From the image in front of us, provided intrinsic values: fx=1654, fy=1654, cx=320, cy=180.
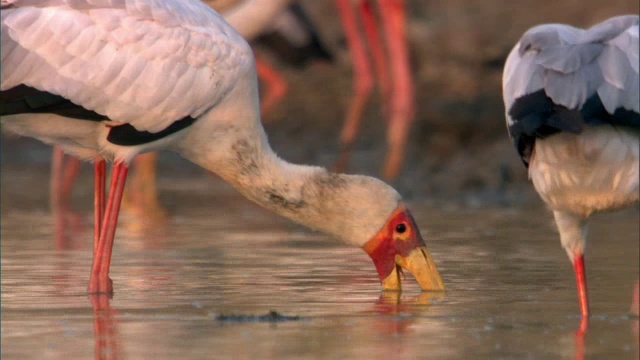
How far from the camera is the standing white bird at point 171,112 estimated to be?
24.3 feet

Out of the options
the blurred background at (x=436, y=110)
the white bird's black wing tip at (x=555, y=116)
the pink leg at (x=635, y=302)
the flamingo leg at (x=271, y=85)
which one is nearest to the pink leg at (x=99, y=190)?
the white bird's black wing tip at (x=555, y=116)

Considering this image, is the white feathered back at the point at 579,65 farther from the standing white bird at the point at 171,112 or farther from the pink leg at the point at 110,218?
the pink leg at the point at 110,218

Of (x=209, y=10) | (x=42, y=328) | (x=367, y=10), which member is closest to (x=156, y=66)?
(x=209, y=10)

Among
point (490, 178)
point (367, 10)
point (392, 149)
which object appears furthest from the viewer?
point (367, 10)

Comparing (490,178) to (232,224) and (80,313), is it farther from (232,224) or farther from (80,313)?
(80,313)

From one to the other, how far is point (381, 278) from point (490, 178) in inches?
200

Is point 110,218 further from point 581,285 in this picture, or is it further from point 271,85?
point 271,85

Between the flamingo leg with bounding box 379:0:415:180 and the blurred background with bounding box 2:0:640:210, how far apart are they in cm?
11

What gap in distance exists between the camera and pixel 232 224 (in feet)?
34.7

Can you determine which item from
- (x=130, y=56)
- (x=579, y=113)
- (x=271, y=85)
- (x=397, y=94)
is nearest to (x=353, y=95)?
(x=271, y=85)

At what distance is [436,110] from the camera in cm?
1659

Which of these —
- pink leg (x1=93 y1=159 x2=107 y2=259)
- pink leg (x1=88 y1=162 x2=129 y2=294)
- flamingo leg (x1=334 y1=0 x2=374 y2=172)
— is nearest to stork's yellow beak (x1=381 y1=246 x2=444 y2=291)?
pink leg (x1=88 y1=162 x2=129 y2=294)

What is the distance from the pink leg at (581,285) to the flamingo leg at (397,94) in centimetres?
611

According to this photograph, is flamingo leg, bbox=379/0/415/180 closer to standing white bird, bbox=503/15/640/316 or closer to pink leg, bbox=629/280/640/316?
pink leg, bbox=629/280/640/316
